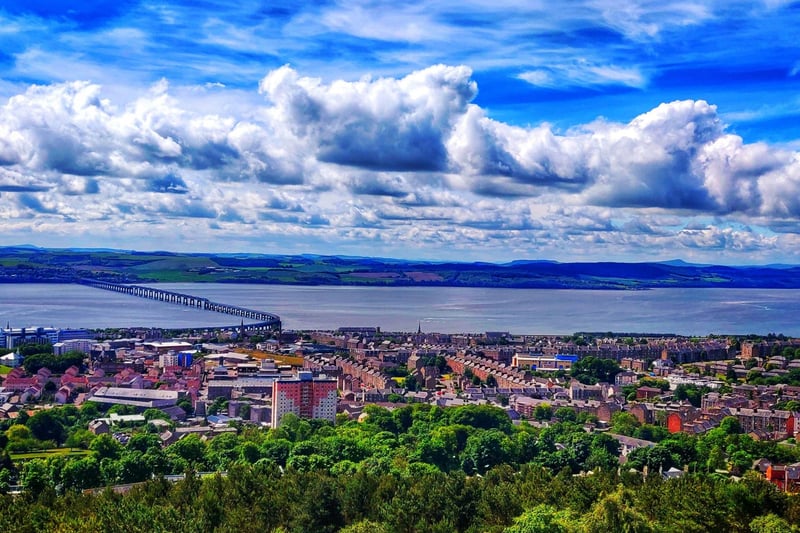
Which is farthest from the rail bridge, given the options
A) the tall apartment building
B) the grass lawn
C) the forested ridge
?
the forested ridge

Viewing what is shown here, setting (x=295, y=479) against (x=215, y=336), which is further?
(x=215, y=336)

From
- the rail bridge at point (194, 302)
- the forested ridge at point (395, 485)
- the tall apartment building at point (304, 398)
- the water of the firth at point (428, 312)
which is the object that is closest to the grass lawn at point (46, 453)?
the forested ridge at point (395, 485)

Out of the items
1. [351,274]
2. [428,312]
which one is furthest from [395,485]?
[351,274]

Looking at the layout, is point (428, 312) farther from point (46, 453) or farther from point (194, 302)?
point (46, 453)

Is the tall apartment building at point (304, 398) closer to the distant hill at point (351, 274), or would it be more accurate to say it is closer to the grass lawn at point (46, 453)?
the grass lawn at point (46, 453)

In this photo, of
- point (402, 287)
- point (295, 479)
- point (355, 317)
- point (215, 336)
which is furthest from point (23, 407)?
point (402, 287)

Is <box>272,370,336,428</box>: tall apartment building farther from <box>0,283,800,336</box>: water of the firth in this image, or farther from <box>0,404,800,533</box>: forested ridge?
<box>0,283,800,336</box>: water of the firth

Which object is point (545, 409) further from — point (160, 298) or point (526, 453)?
point (160, 298)
